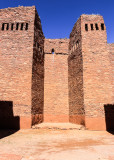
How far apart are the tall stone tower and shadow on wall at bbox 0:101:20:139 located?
17.9ft

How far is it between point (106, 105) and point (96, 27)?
25.6ft

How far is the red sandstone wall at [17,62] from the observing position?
10.5 meters

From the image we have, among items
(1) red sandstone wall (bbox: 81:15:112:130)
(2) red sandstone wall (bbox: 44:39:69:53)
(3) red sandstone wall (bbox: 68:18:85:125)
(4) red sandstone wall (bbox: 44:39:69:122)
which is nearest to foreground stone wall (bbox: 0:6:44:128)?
(4) red sandstone wall (bbox: 44:39:69:122)

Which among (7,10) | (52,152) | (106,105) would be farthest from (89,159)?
(7,10)

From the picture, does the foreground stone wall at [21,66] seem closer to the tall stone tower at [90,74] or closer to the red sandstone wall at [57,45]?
the red sandstone wall at [57,45]

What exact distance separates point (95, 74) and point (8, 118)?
8601 millimetres

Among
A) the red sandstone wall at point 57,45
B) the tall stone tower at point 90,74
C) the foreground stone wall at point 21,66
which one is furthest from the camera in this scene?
the red sandstone wall at point 57,45

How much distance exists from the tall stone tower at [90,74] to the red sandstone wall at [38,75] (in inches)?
126

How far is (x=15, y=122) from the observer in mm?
10086

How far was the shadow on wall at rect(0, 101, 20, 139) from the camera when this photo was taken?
10.0 metres

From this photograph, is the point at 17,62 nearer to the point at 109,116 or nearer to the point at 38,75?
the point at 38,75

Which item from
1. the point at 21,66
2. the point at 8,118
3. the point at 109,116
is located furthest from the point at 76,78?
the point at 8,118

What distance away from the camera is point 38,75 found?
1249cm

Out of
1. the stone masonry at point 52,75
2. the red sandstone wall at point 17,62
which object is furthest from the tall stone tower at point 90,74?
the red sandstone wall at point 17,62
